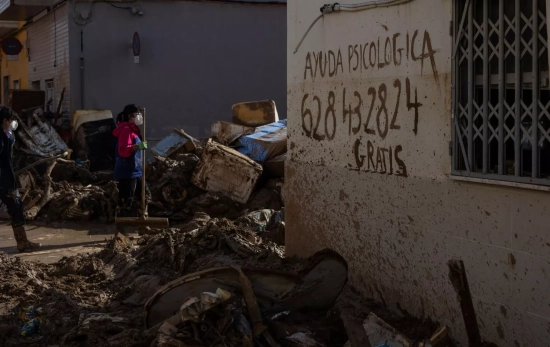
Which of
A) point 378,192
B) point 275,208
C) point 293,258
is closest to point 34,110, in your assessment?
point 275,208

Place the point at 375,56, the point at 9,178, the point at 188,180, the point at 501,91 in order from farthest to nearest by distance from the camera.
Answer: the point at 188,180 → the point at 9,178 → the point at 375,56 → the point at 501,91

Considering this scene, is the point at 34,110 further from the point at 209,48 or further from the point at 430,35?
the point at 430,35

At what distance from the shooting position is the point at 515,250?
5.01 meters

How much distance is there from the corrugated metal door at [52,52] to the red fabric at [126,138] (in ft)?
21.4

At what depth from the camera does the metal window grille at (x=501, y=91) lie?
15.9 ft

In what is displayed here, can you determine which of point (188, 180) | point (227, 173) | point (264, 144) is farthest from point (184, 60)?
point (227, 173)

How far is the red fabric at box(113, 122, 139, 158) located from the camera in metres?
11.0

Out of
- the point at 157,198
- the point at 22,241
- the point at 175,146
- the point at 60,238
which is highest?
the point at 175,146

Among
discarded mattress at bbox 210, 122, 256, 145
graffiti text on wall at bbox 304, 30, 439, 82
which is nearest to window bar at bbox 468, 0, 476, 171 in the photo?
graffiti text on wall at bbox 304, 30, 439, 82

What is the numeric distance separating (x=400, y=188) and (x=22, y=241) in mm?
5611

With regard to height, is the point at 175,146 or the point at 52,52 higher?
the point at 52,52

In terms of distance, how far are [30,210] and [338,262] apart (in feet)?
25.1

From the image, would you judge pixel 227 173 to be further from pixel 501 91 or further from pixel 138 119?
pixel 501 91

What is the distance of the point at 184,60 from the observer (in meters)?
18.0
